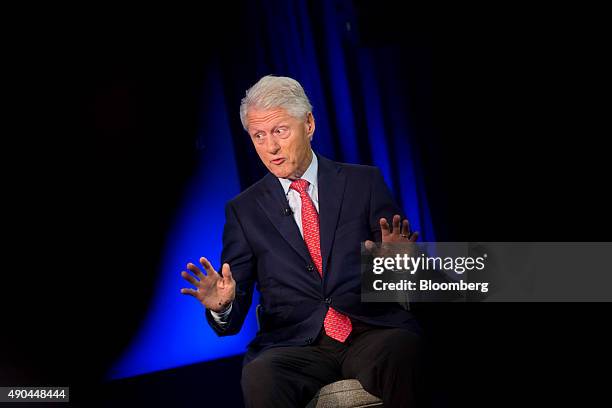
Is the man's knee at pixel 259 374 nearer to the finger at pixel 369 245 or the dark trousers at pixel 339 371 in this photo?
the dark trousers at pixel 339 371

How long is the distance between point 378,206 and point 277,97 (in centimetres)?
63

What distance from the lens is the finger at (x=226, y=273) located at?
106 inches

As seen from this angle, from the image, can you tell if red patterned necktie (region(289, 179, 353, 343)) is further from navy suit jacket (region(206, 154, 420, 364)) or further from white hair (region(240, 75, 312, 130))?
white hair (region(240, 75, 312, 130))

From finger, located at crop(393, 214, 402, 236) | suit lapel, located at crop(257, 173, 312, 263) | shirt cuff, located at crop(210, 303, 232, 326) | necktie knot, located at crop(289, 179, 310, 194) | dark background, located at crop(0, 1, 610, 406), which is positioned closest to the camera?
finger, located at crop(393, 214, 402, 236)

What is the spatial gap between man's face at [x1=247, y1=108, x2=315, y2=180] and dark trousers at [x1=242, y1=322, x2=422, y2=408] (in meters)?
0.77

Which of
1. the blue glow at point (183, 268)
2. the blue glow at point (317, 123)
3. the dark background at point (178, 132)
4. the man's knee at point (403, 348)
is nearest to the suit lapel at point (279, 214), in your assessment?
the man's knee at point (403, 348)

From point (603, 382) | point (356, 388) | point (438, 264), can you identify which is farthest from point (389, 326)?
point (603, 382)

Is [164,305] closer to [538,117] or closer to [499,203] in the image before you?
[499,203]

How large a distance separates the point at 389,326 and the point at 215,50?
209cm

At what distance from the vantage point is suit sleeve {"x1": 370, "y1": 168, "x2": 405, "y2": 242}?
295 cm

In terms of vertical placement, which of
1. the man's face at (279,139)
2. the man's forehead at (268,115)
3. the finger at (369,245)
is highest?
the man's forehead at (268,115)

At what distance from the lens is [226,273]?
271 centimetres

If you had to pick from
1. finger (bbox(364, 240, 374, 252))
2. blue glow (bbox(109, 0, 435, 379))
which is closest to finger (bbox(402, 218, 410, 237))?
finger (bbox(364, 240, 374, 252))

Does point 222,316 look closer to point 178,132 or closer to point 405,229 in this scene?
point 405,229
